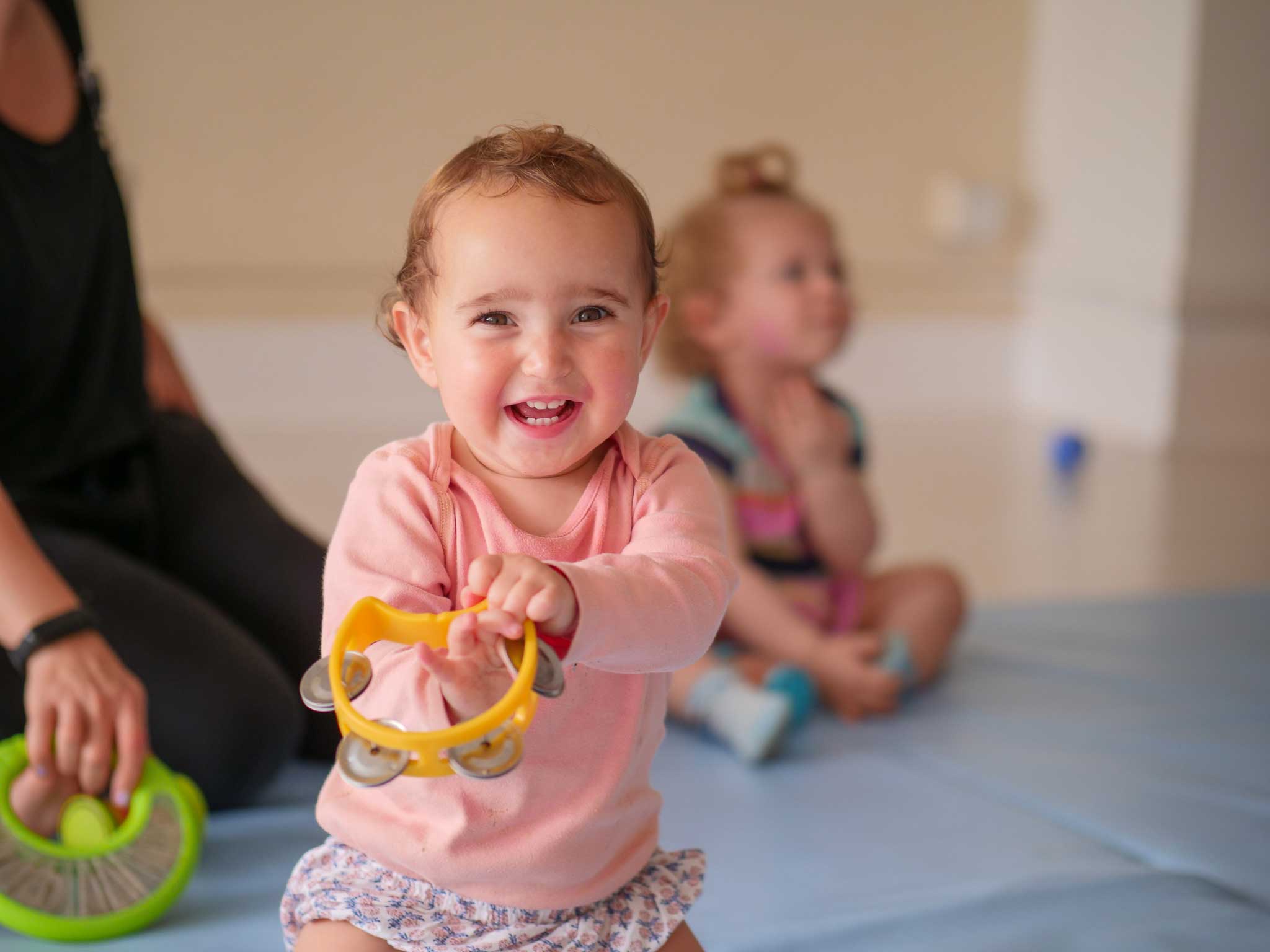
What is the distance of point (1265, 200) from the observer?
3322mm

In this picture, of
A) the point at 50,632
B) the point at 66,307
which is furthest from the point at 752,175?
the point at 50,632

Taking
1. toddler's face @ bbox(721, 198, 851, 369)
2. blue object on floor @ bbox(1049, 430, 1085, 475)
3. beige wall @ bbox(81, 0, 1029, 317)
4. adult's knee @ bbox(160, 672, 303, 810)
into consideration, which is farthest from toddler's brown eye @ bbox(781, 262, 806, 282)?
blue object on floor @ bbox(1049, 430, 1085, 475)

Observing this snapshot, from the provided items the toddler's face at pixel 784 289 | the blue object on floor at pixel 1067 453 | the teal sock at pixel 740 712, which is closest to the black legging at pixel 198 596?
the teal sock at pixel 740 712

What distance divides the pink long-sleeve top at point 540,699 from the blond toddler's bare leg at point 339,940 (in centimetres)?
4

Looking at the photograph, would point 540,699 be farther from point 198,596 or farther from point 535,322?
point 198,596

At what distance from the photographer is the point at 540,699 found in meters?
0.75

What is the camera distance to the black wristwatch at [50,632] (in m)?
0.99

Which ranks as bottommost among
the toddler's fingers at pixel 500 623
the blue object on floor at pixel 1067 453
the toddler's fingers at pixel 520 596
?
the blue object on floor at pixel 1067 453

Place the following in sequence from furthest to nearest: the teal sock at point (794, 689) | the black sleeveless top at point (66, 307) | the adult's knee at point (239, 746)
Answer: the teal sock at point (794, 689) < the black sleeveless top at point (66, 307) < the adult's knee at point (239, 746)

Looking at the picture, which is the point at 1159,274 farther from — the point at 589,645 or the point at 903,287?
the point at 589,645

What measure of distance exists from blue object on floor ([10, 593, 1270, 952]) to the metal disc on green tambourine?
0.02 metres

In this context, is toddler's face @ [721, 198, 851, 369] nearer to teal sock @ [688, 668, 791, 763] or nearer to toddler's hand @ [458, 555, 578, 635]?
teal sock @ [688, 668, 791, 763]

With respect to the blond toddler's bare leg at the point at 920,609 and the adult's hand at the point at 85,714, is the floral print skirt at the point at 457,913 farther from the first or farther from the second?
the blond toddler's bare leg at the point at 920,609

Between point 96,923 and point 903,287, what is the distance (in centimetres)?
313
